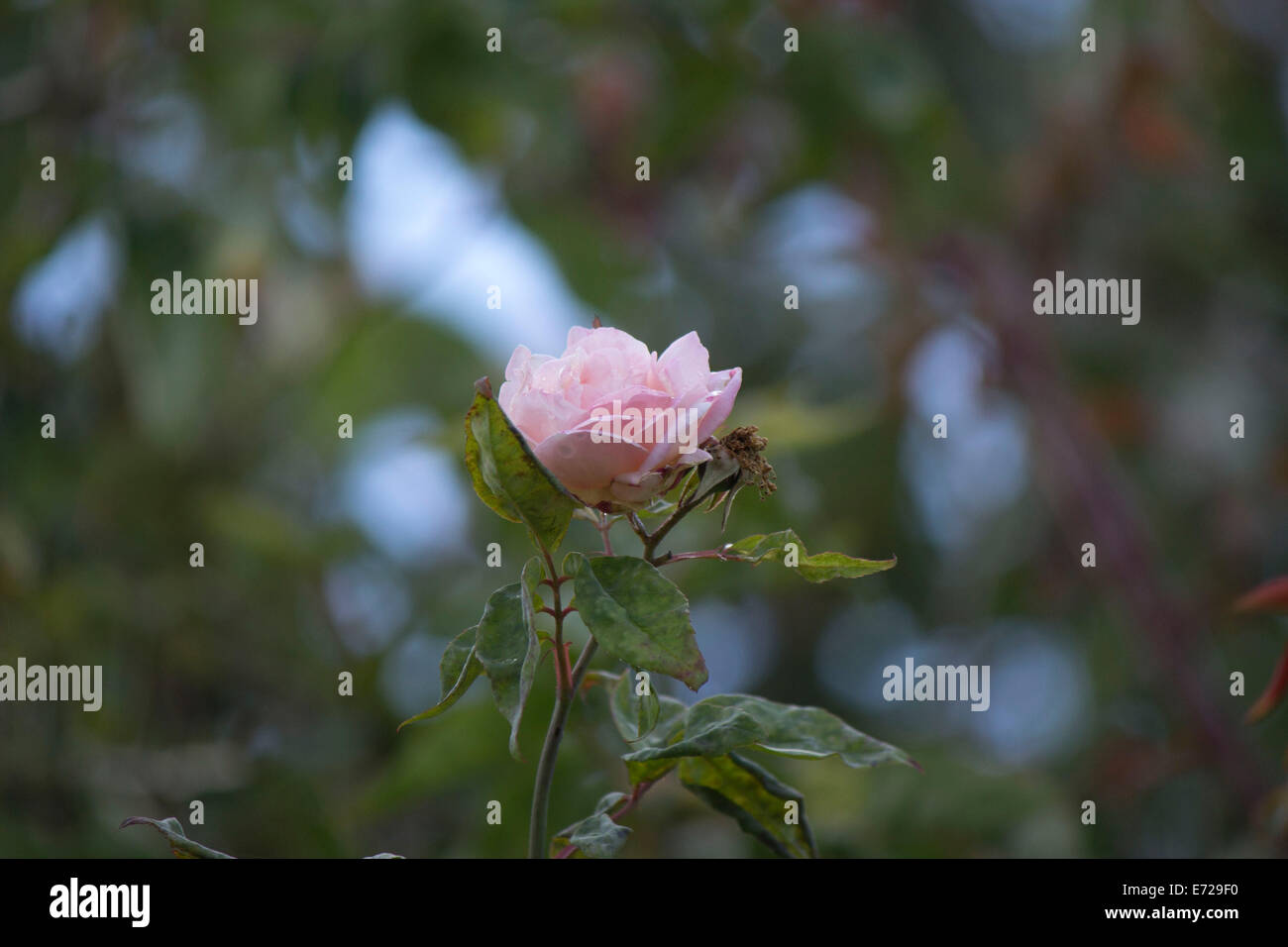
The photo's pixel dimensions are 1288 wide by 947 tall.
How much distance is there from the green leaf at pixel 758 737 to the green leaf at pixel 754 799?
2cm

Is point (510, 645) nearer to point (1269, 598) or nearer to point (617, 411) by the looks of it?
point (617, 411)

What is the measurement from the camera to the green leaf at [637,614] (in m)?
0.43

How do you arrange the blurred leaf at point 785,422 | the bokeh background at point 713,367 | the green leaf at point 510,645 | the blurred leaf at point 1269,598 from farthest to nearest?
1. the bokeh background at point 713,367
2. the blurred leaf at point 785,422
3. the blurred leaf at point 1269,598
4. the green leaf at point 510,645

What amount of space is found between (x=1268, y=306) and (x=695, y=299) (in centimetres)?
100

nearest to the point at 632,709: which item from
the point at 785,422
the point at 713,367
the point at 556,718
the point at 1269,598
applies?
the point at 556,718

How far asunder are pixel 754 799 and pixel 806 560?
133 mm

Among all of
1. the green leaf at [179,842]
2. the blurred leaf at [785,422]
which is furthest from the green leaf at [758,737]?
the blurred leaf at [785,422]

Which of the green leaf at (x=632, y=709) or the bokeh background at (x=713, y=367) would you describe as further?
the bokeh background at (x=713, y=367)

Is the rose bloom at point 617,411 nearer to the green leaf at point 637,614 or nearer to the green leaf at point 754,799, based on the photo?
the green leaf at point 637,614

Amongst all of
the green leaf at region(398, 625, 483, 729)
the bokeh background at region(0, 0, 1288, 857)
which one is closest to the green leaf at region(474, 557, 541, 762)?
the green leaf at region(398, 625, 483, 729)

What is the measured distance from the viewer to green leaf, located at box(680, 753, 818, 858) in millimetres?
530

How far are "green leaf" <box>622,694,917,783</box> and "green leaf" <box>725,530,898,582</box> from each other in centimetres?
6

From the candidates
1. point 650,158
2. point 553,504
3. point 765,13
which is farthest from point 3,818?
point 765,13
